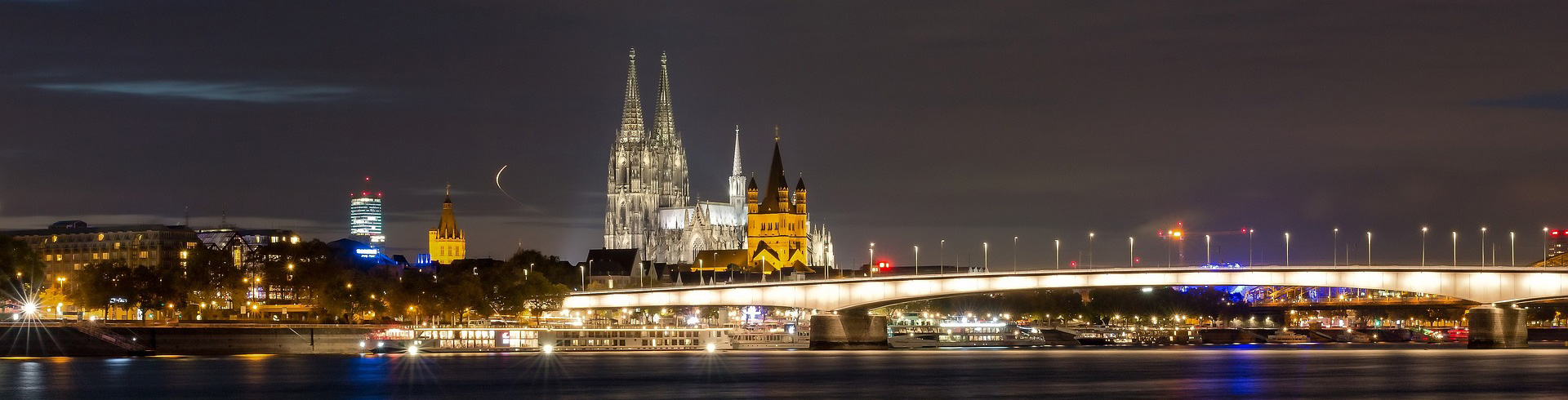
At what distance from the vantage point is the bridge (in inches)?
5827

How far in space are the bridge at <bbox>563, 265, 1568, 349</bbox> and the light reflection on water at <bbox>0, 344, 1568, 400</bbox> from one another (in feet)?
13.4

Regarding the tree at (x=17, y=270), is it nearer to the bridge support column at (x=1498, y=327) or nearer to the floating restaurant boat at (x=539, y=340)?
the floating restaurant boat at (x=539, y=340)

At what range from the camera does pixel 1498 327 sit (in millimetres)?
150625

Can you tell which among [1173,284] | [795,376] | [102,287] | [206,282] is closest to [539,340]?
[206,282]

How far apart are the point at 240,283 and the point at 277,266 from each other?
7.23 m

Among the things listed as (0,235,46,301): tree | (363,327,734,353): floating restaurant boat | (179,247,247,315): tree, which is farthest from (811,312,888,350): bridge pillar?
(0,235,46,301): tree

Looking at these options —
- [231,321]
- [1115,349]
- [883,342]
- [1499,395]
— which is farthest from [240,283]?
[1499,395]

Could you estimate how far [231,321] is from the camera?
19288cm

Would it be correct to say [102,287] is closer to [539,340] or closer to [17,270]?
[17,270]

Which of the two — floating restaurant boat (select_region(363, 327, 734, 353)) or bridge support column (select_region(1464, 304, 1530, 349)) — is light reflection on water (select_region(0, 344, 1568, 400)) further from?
floating restaurant boat (select_region(363, 327, 734, 353))

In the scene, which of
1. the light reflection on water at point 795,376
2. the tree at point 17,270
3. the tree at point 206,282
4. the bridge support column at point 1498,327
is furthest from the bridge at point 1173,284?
the tree at point 17,270

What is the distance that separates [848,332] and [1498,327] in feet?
163

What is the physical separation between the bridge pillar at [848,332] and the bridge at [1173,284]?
92mm

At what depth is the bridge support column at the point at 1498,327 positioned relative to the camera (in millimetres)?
150250
